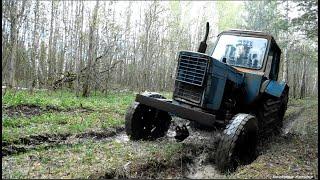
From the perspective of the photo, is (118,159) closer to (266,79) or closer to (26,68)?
(266,79)

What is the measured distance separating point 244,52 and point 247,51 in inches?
3.2

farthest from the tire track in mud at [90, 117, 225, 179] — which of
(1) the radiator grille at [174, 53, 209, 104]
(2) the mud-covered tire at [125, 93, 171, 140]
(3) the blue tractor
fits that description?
(1) the radiator grille at [174, 53, 209, 104]

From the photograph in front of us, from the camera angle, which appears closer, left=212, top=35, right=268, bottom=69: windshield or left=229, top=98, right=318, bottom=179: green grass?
left=229, top=98, right=318, bottom=179: green grass

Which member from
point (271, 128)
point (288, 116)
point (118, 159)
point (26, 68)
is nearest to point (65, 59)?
point (26, 68)

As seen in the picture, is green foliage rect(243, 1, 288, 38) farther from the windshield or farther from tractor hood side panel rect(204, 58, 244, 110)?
tractor hood side panel rect(204, 58, 244, 110)

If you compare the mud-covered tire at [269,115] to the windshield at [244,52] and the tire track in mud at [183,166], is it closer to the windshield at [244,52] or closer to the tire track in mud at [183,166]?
the windshield at [244,52]

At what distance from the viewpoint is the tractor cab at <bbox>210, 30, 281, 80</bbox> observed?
9344 mm

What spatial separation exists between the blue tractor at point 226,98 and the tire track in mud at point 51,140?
3.46ft

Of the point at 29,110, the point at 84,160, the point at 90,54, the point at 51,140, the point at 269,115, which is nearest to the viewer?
the point at 84,160

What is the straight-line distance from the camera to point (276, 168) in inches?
264

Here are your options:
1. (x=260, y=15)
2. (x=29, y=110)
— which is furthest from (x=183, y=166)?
(x=260, y=15)

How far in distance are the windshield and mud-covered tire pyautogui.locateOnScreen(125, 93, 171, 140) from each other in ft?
6.78

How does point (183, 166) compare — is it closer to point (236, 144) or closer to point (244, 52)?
point (236, 144)

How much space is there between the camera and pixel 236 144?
7.01m
